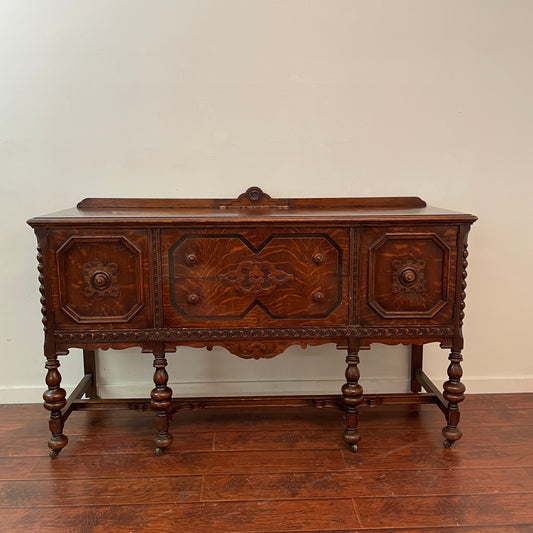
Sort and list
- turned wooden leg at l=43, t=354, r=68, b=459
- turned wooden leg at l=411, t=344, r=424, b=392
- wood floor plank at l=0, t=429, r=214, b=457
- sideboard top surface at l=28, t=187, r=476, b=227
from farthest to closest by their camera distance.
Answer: turned wooden leg at l=411, t=344, r=424, b=392, sideboard top surface at l=28, t=187, r=476, b=227, wood floor plank at l=0, t=429, r=214, b=457, turned wooden leg at l=43, t=354, r=68, b=459

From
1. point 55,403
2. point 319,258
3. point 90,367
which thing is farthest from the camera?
point 90,367

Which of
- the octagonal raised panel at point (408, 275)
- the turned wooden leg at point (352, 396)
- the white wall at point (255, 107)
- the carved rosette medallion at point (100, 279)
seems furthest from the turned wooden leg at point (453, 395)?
the carved rosette medallion at point (100, 279)

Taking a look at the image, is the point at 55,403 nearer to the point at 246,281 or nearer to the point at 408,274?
the point at 246,281

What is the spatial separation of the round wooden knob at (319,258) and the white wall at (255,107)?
0.61 meters

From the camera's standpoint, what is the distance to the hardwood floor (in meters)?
1.76

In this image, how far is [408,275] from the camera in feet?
6.71

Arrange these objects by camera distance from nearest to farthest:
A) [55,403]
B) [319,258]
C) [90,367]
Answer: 1. [319,258]
2. [55,403]
3. [90,367]

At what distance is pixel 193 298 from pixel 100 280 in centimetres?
37

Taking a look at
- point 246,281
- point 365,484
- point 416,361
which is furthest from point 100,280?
point 416,361

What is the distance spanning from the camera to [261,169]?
8.29 ft

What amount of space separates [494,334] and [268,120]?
1636 mm

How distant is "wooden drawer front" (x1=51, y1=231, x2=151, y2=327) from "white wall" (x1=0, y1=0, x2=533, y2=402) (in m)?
0.59

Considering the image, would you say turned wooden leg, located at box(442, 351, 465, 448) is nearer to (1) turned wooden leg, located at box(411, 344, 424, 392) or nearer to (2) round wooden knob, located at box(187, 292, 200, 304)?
(1) turned wooden leg, located at box(411, 344, 424, 392)

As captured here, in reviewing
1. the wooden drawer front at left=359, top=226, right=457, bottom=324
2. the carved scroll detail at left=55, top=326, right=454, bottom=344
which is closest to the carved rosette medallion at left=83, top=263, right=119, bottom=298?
the carved scroll detail at left=55, top=326, right=454, bottom=344
